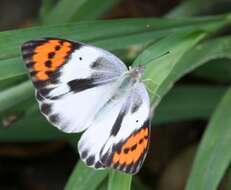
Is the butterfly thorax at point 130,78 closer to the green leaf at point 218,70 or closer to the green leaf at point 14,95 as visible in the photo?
the green leaf at point 14,95

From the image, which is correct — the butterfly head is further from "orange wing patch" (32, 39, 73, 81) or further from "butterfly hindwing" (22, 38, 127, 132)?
"orange wing patch" (32, 39, 73, 81)

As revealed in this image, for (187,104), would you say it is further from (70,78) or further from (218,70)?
(70,78)

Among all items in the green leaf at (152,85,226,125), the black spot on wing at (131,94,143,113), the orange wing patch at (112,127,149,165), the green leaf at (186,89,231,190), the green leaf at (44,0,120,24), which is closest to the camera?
the orange wing patch at (112,127,149,165)

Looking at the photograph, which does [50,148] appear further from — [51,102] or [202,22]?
[51,102]

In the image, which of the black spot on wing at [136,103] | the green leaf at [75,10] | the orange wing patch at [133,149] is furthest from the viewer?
the green leaf at [75,10]

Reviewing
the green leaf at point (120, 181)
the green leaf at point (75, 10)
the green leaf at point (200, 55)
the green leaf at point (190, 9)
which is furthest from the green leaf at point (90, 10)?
the green leaf at point (120, 181)

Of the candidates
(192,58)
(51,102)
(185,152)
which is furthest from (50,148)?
(51,102)

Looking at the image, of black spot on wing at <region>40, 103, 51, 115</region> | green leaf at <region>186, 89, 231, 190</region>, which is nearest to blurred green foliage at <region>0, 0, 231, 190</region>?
green leaf at <region>186, 89, 231, 190</region>
